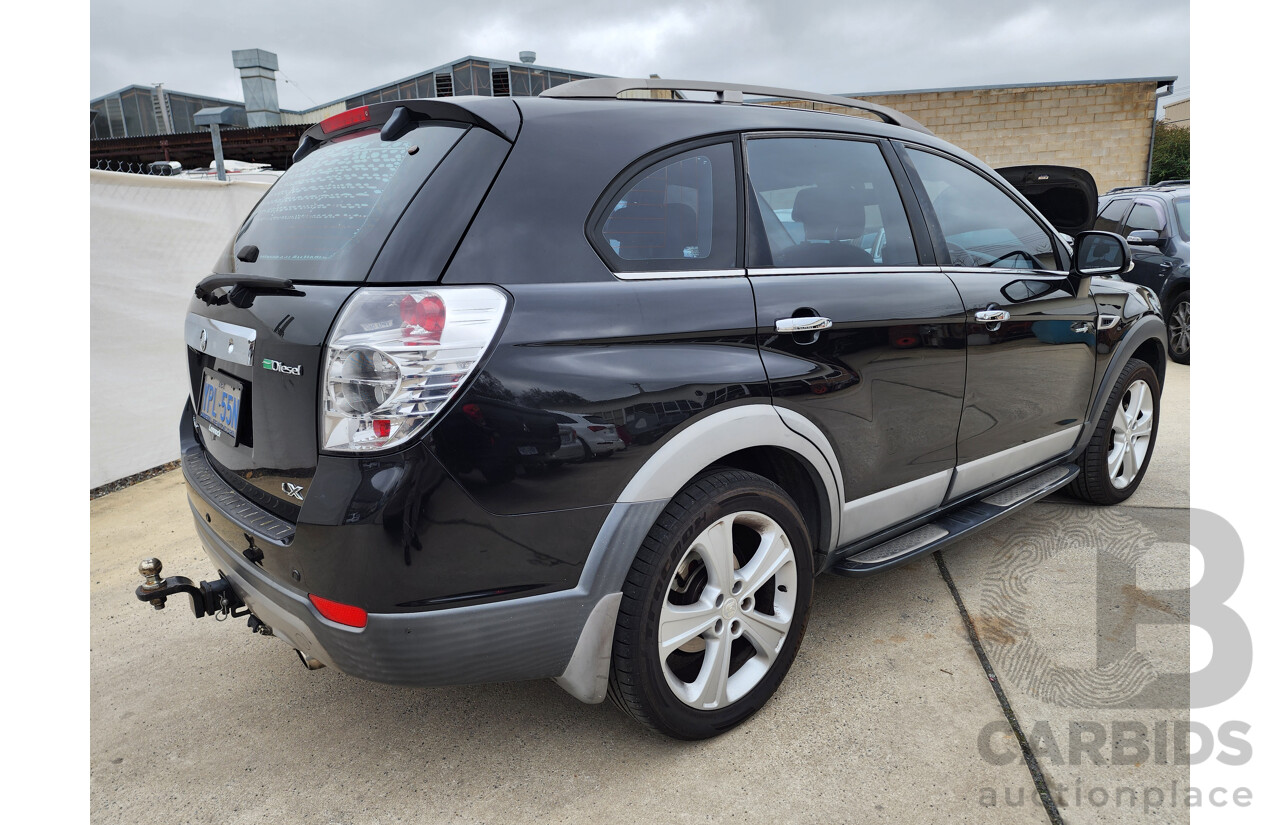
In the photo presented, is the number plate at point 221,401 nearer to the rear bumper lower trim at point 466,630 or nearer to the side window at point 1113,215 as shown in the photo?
the rear bumper lower trim at point 466,630

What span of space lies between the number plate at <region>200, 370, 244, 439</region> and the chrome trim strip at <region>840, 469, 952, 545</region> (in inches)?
69.9

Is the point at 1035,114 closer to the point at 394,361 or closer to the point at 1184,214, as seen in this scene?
the point at 1184,214

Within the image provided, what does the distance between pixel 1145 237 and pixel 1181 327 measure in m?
1.04

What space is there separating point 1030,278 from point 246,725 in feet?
10.4

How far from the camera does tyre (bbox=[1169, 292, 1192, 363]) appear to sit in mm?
7438

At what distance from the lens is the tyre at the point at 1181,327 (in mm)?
7438

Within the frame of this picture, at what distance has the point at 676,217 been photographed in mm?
2070

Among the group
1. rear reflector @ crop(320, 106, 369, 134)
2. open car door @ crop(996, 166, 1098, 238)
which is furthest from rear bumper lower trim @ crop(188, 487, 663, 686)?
open car door @ crop(996, 166, 1098, 238)

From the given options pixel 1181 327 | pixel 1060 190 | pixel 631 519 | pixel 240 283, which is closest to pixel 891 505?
pixel 631 519

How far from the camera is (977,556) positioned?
11.1 feet

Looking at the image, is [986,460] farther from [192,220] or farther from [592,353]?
[192,220]

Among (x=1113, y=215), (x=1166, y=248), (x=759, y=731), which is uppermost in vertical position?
(x=1113, y=215)

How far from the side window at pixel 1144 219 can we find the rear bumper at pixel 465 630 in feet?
27.4

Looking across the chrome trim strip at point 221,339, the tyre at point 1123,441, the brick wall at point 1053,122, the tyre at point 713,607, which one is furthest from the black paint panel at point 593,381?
the brick wall at point 1053,122
